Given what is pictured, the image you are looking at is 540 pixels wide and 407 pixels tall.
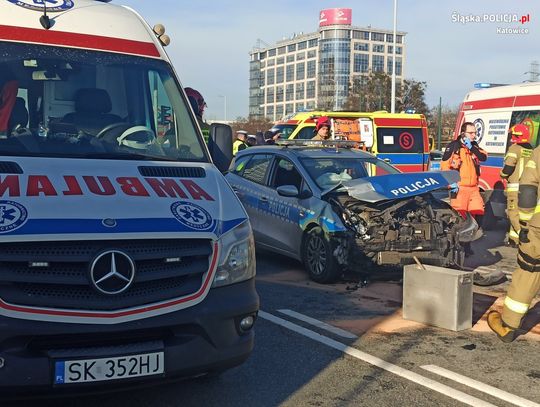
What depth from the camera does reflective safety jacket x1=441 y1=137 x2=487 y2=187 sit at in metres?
9.56

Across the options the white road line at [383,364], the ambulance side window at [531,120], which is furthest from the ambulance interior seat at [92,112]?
the ambulance side window at [531,120]

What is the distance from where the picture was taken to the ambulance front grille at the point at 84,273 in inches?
127

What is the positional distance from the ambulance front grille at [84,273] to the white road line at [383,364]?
6.37 ft

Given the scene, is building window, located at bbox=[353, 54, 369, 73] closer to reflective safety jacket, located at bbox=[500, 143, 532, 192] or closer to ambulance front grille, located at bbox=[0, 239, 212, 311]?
reflective safety jacket, located at bbox=[500, 143, 532, 192]

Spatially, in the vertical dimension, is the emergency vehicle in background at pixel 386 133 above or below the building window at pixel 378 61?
below

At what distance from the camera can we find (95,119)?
14.8 feet

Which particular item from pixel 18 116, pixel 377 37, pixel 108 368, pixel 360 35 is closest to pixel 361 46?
pixel 360 35

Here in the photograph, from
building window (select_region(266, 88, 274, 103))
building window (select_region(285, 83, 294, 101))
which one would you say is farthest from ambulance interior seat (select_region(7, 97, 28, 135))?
building window (select_region(266, 88, 274, 103))

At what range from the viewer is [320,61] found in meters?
111

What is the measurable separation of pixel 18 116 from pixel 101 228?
1.31 m

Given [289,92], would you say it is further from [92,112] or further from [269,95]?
[92,112]

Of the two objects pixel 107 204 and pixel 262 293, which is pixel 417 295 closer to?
pixel 262 293

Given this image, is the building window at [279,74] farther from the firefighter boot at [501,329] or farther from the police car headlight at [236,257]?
the police car headlight at [236,257]

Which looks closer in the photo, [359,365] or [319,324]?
[359,365]
